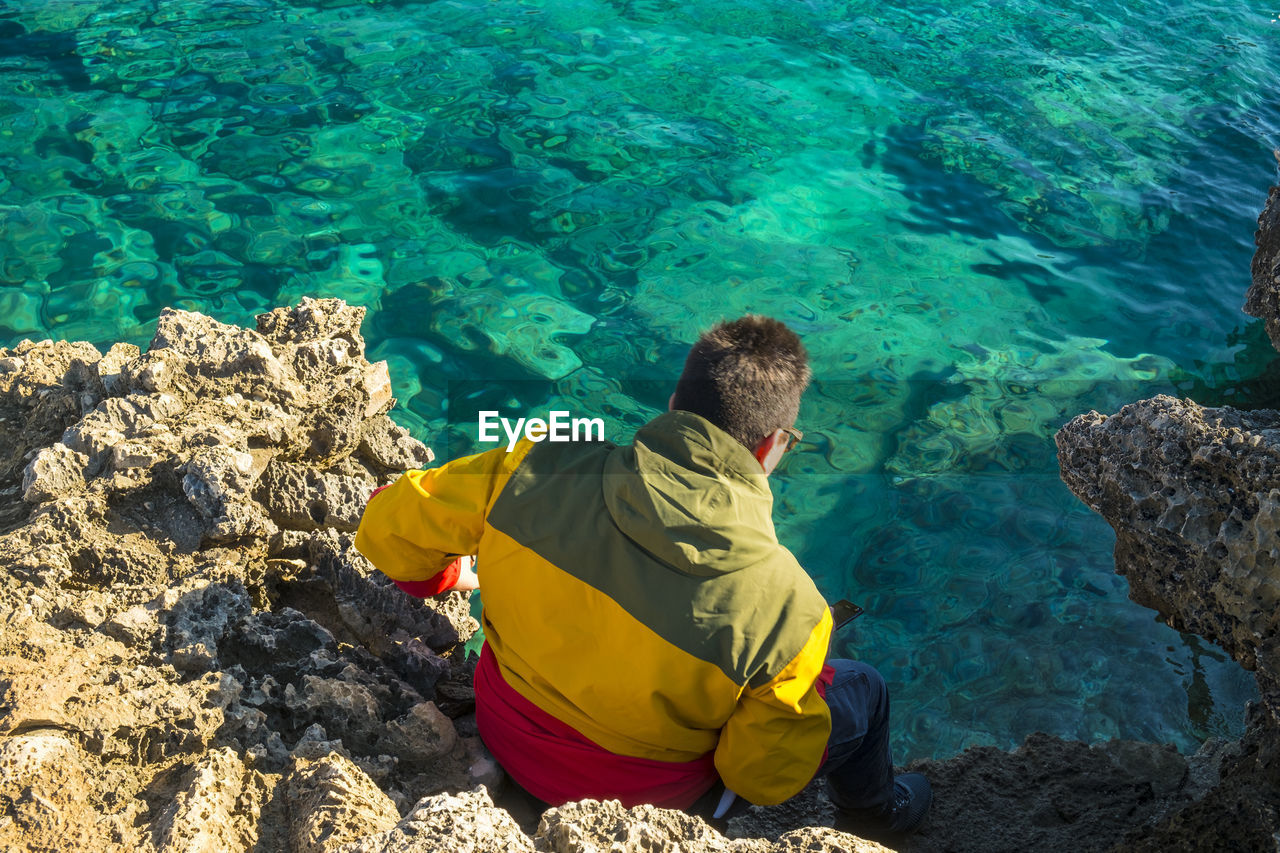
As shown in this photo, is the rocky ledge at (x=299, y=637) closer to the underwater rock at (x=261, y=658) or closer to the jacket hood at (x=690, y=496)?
the underwater rock at (x=261, y=658)

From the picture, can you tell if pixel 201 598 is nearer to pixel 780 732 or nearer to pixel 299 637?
pixel 299 637

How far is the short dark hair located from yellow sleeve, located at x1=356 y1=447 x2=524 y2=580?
0.55 metres

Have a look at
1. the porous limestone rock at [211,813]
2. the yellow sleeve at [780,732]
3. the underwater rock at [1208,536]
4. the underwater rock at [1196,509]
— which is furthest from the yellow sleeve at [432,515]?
the underwater rock at [1196,509]

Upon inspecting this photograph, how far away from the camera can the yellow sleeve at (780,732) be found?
2.39m

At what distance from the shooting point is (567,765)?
2658mm

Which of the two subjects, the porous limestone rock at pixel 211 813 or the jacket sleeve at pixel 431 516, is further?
the jacket sleeve at pixel 431 516

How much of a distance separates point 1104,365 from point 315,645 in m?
5.14

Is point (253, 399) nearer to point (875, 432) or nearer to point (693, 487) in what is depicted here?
point (693, 487)

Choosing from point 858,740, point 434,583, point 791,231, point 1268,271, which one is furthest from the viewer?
point 791,231

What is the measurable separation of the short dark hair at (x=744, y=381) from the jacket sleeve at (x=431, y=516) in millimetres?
573

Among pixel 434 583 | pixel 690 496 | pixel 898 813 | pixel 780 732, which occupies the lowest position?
pixel 898 813

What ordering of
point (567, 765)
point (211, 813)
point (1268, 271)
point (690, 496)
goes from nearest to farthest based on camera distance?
point (211, 813), point (690, 496), point (567, 765), point (1268, 271)

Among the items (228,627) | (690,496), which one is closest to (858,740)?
(690,496)

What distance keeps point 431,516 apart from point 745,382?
0.94m
